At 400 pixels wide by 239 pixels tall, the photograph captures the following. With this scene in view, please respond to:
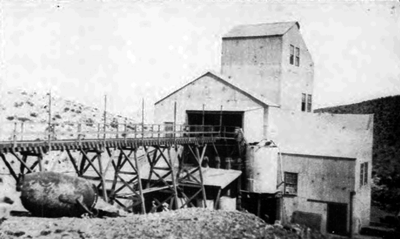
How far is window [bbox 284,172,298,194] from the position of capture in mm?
25797

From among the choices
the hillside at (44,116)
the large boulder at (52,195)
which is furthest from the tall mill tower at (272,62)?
the large boulder at (52,195)

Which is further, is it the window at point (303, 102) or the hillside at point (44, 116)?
the hillside at point (44, 116)

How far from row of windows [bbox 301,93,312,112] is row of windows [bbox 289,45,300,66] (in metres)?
2.66

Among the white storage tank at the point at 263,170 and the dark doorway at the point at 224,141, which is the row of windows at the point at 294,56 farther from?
the white storage tank at the point at 263,170

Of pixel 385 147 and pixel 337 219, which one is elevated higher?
pixel 385 147

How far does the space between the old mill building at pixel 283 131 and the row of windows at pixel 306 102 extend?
8cm

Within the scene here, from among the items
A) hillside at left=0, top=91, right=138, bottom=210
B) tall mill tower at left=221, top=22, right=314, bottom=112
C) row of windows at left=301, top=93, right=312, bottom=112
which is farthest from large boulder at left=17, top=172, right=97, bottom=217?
row of windows at left=301, top=93, right=312, bottom=112

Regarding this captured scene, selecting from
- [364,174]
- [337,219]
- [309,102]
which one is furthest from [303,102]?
[337,219]

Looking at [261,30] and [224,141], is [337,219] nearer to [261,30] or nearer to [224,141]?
[224,141]

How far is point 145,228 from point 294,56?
22.4m

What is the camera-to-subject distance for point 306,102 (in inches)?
1309

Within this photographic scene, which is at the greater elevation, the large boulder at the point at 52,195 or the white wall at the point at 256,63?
the white wall at the point at 256,63

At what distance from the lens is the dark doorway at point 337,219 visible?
2441cm

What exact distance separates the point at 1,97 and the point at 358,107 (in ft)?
177
